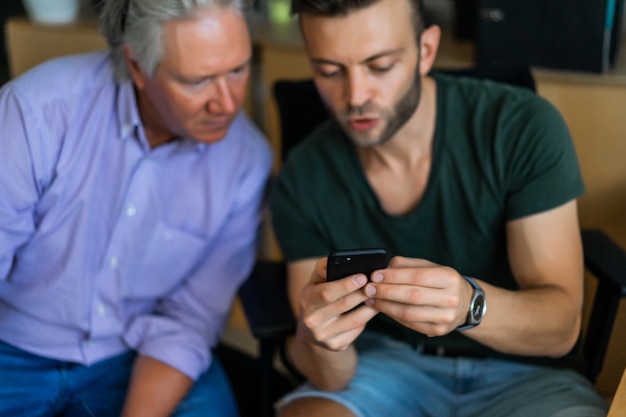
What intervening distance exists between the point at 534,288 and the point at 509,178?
198mm

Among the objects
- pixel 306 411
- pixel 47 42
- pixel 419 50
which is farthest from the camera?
pixel 47 42

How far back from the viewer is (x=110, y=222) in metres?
1.56

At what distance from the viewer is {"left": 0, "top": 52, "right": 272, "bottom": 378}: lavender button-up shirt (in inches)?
58.4

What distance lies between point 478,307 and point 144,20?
78 cm

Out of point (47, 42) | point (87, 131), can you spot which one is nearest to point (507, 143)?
point (87, 131)

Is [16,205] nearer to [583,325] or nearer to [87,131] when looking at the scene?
[87,131]

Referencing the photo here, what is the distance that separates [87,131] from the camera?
1.52 meters

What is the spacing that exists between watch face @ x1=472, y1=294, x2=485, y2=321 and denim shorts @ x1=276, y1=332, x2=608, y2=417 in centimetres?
24

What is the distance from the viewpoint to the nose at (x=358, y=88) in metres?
1.40

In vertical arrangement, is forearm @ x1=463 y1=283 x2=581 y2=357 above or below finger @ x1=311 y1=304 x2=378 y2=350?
below

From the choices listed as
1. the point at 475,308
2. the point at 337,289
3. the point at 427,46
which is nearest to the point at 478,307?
the point at 475,308

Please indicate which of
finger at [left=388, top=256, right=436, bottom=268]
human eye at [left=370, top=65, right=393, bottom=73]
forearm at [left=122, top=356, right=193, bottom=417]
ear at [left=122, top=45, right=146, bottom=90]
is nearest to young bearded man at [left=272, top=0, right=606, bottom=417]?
human eye at [left=370, top=65, right=393, bottom=73]

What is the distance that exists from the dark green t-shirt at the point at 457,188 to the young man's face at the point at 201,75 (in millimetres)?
183

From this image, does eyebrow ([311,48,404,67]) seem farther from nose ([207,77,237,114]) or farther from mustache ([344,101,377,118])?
nose ([207,77,237,114])
